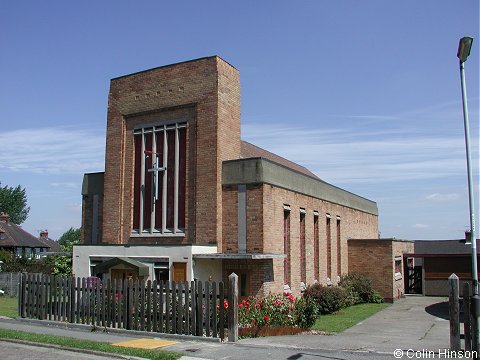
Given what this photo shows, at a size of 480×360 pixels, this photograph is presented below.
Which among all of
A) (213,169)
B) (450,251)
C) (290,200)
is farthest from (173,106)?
(450,251)

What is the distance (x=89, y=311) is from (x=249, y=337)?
557 centimetres

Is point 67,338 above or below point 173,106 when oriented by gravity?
below

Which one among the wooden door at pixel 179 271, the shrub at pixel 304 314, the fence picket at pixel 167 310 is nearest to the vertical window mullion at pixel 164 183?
the wooden door at pixel 179 271

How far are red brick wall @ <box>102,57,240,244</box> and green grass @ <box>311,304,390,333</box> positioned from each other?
5508mm

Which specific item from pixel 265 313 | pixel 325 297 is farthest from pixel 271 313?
pixel 325 297

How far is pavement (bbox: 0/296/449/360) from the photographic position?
40.0ft

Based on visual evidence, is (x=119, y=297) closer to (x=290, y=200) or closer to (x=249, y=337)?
(x=249, y=337)

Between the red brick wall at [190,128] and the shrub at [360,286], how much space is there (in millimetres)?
11722

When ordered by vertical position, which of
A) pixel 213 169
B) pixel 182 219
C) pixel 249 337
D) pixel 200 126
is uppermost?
pixel 200 126

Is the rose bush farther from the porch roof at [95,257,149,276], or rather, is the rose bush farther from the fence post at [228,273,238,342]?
the porch roof at [95,257,149,276]

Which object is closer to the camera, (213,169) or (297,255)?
(213,169)

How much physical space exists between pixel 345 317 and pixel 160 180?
10.2m

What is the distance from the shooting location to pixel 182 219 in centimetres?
2322

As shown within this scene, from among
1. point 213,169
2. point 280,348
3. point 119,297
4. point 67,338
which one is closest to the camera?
point 280,348
